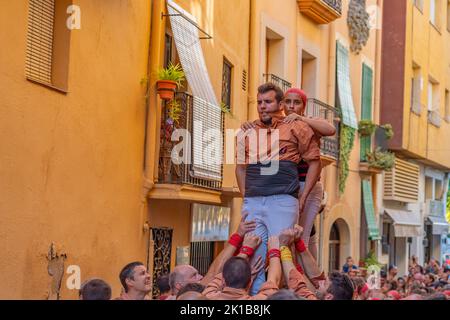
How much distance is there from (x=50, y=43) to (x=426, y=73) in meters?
22.2

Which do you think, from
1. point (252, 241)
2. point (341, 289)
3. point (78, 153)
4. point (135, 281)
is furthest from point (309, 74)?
point (341, 289)

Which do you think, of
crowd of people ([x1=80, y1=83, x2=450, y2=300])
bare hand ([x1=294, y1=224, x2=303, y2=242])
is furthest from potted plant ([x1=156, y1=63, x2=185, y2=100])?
bare hand ([x1=294, y1=224, x2=303, y2=242])

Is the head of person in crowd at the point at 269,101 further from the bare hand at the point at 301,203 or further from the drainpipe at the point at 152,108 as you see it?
the drainpipe at the point at 152,108

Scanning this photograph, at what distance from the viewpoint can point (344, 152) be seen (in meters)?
24.5

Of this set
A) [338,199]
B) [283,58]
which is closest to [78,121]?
[283,58]

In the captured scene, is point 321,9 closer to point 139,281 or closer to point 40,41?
point 40,41

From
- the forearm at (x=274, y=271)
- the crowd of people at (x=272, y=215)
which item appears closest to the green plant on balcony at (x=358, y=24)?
the crowd of people at (x=272, y=215)

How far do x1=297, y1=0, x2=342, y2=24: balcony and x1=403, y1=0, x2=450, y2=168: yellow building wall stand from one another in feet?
21.1

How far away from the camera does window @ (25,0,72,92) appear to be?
11.1m

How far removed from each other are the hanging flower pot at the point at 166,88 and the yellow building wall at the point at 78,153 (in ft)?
0.87

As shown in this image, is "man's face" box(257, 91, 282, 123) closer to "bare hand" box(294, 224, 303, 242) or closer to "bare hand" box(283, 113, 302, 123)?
"bare hand" box(283, 113, 302, 123)

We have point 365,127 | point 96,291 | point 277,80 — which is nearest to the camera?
point 96,291

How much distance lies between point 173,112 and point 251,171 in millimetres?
6386

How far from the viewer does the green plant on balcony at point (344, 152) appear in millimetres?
24312
